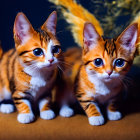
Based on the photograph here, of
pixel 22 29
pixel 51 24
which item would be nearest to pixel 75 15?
pixel 51 24

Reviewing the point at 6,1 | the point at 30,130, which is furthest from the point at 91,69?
the point at 6,1

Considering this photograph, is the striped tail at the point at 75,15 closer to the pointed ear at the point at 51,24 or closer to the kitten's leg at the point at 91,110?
the pointed ear at the point at 51,24

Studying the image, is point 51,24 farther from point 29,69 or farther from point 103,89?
point 103,89

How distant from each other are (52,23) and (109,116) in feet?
1.28

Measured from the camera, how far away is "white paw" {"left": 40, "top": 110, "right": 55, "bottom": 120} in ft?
2.63

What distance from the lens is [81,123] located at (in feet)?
2.59

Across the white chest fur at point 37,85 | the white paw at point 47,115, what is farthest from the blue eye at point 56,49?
the white paw at point 47,115

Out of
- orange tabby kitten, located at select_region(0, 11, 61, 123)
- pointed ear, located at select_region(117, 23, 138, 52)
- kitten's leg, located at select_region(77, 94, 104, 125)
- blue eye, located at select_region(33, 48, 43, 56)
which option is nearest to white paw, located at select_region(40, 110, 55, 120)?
orange tabby kitten, located at select_region(0, 11, 61, 123)

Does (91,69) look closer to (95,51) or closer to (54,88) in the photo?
(95,51)

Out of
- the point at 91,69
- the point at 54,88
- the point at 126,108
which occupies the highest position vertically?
the point at 91,69

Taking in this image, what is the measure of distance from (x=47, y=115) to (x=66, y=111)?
8 centimetres

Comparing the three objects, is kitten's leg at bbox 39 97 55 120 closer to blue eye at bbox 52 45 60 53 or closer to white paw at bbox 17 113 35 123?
white paw at bbox 17 113 35 123

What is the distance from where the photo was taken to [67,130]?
2.50ft

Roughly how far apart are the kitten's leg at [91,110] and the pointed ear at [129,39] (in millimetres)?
224
